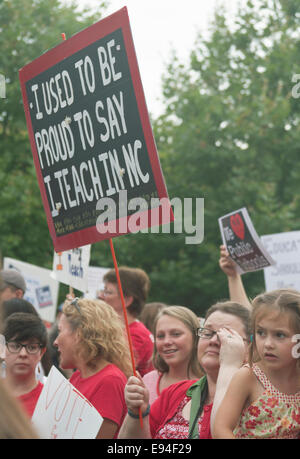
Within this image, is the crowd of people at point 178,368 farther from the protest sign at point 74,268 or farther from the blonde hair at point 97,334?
the protest sign at point 74,268

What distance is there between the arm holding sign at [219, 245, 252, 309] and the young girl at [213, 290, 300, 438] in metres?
1.79

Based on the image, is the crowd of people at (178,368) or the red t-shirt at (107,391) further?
the red t-shirt at (107,391)

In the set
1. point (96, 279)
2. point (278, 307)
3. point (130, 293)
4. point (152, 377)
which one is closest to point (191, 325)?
point (152, 377)

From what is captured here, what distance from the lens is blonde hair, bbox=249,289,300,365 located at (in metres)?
2.71

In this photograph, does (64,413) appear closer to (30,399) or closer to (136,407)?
(136,407)

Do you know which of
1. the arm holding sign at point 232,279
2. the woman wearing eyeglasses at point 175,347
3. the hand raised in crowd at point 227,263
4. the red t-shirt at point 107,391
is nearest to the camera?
the red t-shirt at point 107,391

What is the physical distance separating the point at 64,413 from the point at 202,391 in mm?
643

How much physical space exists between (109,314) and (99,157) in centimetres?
116

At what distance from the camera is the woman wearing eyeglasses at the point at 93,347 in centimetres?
369

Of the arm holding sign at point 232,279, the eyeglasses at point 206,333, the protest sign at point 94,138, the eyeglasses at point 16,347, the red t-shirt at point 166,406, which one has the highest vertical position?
the protest sign at point 94,138

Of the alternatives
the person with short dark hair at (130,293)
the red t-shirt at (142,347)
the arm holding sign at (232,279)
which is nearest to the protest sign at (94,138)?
the arm holding sign at (232,279)

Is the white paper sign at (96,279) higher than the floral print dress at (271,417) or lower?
higher

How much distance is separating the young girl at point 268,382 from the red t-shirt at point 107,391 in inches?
40.5
